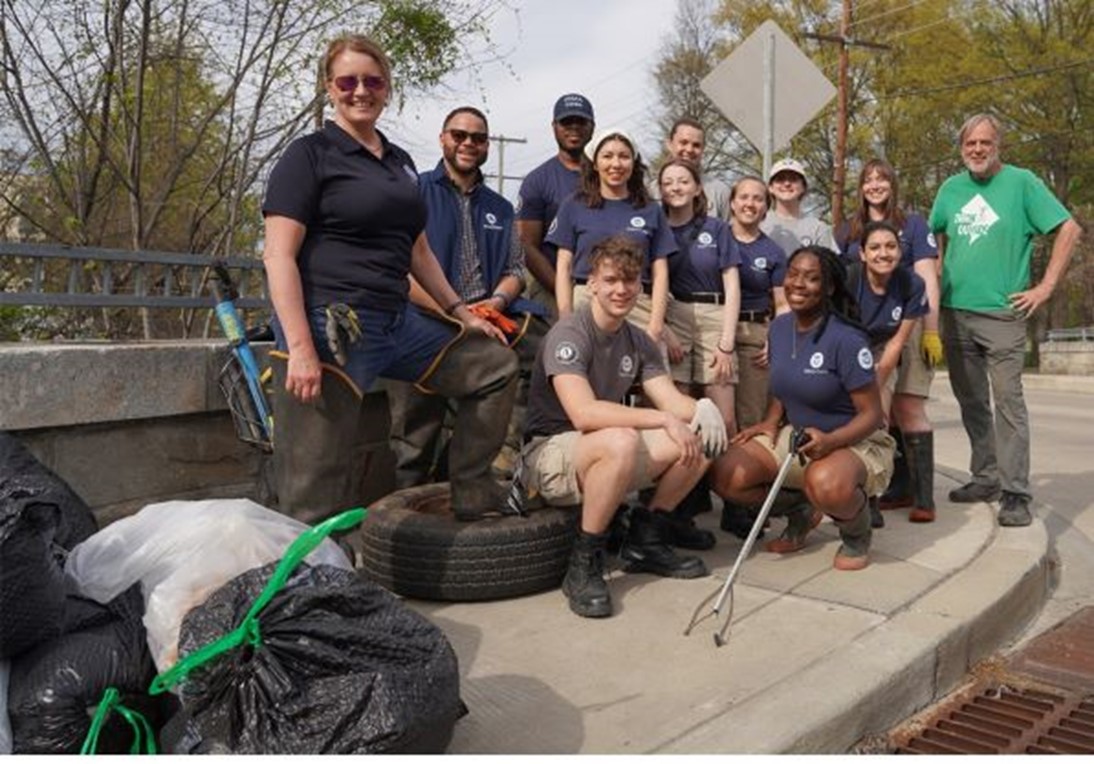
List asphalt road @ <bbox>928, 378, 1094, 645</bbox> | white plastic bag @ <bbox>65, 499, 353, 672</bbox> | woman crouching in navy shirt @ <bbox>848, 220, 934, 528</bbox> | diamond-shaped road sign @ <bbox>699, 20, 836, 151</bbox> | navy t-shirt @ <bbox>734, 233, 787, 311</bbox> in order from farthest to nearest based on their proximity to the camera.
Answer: diamond-shaped road sign @ <bbox>699, 20, 836, 151</bbox> < navy t-shirt @ <bbox>734, 233, 787, 311</bbox> < woman crouching in navy shirt @ <bbox>848, 220, 934, 528</bbox> < asphalt road @ <bbox>928, 378, 1094, 645</bbox> < white plastic bag @ <bbox>65, 499, 353, 672</bbox>

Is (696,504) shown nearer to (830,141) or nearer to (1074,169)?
(1074,169)

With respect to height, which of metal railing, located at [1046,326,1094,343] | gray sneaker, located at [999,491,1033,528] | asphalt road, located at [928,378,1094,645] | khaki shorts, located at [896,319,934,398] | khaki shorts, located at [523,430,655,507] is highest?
khaki shorts, located at [896,319,934,398]

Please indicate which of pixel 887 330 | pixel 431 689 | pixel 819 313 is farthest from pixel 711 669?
pixel 887 330

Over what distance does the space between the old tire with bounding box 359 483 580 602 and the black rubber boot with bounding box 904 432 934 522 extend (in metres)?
2.24

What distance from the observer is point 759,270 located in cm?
522

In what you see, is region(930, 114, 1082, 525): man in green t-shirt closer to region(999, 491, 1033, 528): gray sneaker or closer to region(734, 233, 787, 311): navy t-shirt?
region(999, 491, 1033, 528): gray sneaker

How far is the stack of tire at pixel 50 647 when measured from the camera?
7.46ft

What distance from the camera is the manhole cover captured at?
2898mm

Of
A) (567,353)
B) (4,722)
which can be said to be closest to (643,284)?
(567,353)

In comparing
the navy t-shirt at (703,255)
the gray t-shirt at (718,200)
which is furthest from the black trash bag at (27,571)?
the gray t-shirt at (718,200)

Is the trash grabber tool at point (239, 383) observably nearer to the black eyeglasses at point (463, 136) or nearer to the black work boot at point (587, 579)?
the black eyeglasses at point (463, 136)

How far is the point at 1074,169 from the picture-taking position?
27625mm

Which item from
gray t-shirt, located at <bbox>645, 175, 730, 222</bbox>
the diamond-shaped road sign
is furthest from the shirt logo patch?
the diamond-shaped road sign

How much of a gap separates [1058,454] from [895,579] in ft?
17.9
